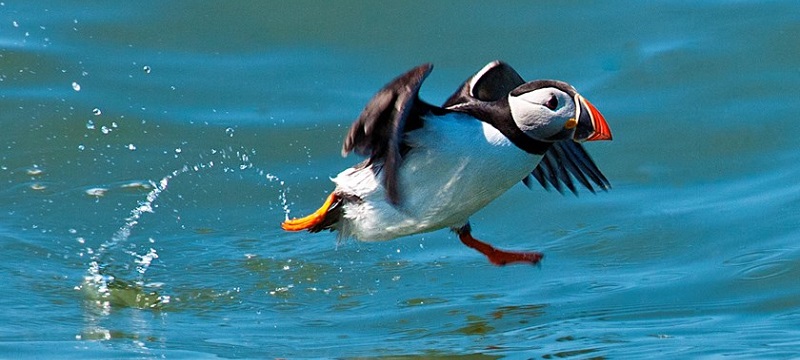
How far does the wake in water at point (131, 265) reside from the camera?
8.34 m

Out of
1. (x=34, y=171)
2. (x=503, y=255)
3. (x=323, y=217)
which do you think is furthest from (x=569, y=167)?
(x=34, y=171)

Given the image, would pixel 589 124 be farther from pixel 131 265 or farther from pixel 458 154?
pixel 131 265

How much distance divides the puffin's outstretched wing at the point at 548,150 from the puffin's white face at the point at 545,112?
2.16ft

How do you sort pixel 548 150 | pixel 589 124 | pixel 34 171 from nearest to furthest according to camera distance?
pixel 589 124, pixel 548 150, pixel 34 171

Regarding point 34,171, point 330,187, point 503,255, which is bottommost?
point 503,255

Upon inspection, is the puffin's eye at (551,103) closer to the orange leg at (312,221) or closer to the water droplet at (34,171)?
the orange leg at (312,221)

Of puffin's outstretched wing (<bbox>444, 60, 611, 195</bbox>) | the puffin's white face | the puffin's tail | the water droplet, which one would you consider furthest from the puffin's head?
the water droplet

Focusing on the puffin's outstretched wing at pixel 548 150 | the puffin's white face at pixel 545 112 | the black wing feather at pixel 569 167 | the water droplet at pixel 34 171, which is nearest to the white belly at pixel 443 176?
the puffin's white face at pixel 545 112

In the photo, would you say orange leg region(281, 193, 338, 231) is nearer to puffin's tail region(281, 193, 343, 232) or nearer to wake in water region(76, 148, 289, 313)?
puffin's tail region(281, 193, 343, 232)

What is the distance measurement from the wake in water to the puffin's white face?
7.51 feet

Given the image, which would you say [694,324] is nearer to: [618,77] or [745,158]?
[745,158]

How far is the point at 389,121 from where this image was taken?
24.7ft

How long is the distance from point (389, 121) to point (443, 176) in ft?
2.36

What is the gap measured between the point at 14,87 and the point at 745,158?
5.83 m
